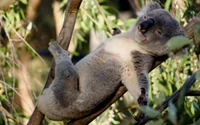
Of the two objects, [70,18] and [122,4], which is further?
[122,4]

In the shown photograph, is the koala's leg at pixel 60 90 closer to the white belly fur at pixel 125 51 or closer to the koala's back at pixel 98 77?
the koala's back at pixel 98 77

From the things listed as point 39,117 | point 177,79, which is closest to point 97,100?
point 39,117

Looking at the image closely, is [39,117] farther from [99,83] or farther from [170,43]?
[170,43]

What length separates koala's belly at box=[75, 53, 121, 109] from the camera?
88.7 inches

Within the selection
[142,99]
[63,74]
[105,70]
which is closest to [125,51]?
[105,70]

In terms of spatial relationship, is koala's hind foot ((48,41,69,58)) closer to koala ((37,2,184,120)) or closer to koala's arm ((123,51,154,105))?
koala ((37,2,184,120))

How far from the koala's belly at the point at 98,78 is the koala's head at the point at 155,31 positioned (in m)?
0.18

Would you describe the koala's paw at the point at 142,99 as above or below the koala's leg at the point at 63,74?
below

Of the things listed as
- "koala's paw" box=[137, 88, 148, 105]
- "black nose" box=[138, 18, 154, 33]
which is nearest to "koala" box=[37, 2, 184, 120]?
"black nose" box=[138, 18, 154, 33]

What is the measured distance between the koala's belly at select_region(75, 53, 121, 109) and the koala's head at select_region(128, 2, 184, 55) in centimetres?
18

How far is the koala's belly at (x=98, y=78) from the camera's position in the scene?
7.39 feet

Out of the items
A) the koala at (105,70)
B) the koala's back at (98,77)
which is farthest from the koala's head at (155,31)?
the koala's back at (98,77)

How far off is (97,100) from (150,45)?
0.38 m

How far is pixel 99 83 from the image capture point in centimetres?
227
